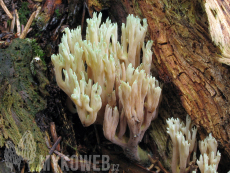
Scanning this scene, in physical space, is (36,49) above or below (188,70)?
above

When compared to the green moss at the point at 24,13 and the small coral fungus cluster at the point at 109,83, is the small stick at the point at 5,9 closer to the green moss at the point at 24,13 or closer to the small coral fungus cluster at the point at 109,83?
the green moss at the point at 24,13

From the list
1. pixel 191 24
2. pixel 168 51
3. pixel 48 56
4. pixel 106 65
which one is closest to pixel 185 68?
pixel 168 51

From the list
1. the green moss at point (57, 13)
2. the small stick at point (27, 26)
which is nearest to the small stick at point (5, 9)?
the small stick at point (27, 26)

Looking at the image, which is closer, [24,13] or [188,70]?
[188,70]

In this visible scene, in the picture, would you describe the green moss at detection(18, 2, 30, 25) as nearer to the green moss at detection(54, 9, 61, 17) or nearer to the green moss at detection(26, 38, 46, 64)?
the green moss at detection(54, 9, 61, 17)

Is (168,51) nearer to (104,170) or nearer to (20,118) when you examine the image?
(104,170)

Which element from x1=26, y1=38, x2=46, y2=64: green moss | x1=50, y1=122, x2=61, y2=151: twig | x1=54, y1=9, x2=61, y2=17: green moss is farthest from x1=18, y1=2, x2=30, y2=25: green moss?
x1=50, y1=122, x2=61, y2=151: twig

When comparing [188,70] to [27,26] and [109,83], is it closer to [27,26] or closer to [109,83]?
[109,83]

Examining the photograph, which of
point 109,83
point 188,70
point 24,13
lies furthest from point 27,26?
point 188,70
